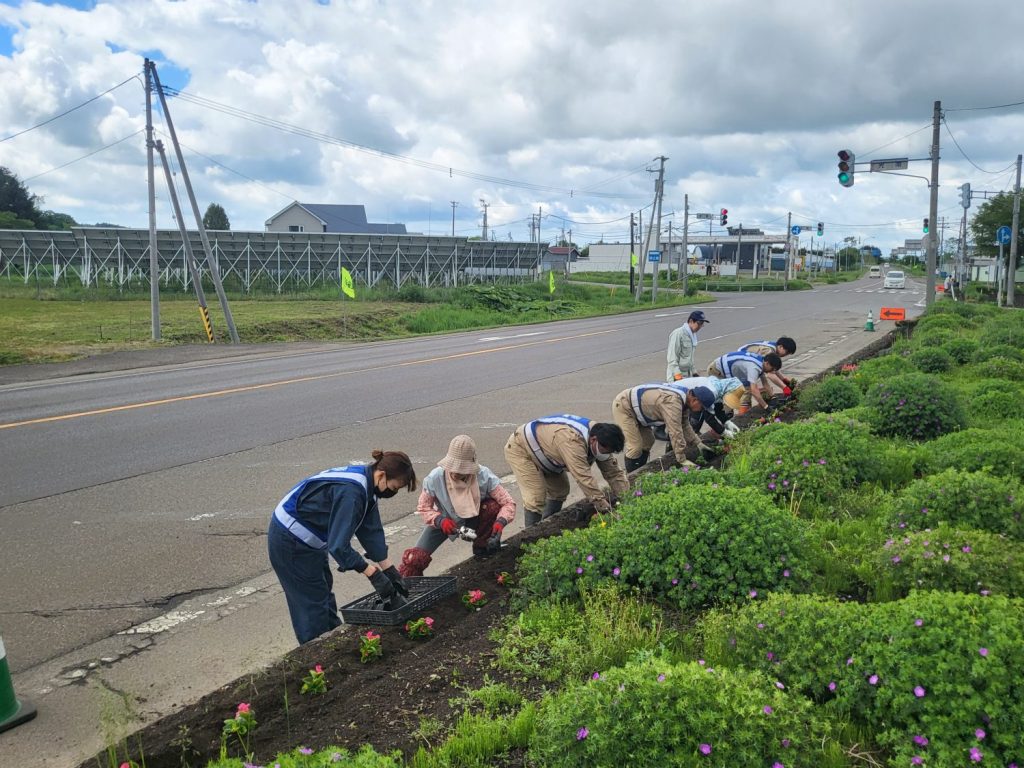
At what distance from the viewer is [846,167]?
2200 centimetres

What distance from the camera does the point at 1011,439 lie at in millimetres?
6449

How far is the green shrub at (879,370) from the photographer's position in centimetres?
1125

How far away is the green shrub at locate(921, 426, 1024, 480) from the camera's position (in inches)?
226

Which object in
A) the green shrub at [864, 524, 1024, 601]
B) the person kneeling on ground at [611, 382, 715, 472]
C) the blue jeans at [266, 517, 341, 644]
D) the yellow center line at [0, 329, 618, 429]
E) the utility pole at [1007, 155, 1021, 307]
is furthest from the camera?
the utility pole at [1007, 155, 1021, 307]

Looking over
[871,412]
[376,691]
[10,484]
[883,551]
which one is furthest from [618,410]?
[10,484]

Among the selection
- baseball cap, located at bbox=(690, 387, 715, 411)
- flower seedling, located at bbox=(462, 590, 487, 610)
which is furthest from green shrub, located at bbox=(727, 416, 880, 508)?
flower seedling, located at bbox=(462, 590, 487, 610)

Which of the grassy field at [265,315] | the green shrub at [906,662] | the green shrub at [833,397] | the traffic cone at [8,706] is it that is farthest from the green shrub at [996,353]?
the grassy field at [265,315]

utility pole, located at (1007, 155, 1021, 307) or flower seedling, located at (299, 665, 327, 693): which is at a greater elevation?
utility pole, located at (1007, 155, 1021, 307)

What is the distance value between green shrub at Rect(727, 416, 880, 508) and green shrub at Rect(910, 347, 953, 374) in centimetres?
701

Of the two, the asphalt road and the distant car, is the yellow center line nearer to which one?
the asphalt road

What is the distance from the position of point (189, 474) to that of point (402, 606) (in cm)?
523

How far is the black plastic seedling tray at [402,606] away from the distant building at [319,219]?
2713 inches

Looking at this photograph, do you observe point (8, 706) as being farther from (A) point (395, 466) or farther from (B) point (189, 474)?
(B) point (189, 474)

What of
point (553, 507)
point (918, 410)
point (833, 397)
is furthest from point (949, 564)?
point (833, 397)
